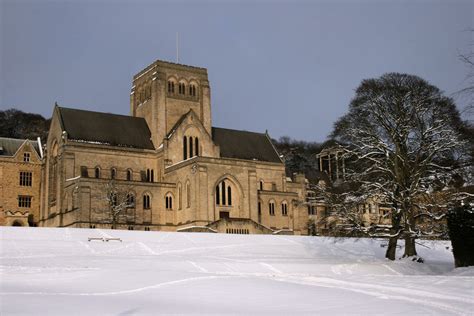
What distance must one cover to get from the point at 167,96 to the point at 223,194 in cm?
1689

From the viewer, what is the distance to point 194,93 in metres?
77.8

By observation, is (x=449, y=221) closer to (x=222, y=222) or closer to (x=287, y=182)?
(x=222, y=222)

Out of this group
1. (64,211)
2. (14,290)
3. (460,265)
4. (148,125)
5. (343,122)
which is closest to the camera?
(14,290)

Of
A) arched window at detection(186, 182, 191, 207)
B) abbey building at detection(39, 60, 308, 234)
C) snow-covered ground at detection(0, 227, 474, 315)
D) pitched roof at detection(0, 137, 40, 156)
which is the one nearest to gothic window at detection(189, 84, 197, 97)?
abbey building at detection(39, 60, 308, 234)

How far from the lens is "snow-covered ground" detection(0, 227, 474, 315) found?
49.5 ft

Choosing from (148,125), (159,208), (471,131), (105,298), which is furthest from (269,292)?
(148,125)

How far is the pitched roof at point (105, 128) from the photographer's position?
67.9 m

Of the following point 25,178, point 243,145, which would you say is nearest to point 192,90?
point 243,145

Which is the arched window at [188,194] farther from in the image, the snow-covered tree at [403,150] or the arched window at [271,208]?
the snow-covered tree at [403,150]

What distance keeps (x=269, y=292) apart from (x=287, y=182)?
61.4 metres

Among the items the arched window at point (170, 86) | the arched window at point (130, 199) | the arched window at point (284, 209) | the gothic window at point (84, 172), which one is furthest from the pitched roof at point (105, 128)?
the arched window at point (284, 209)

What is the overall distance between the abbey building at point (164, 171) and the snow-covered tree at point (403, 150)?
91.0ft

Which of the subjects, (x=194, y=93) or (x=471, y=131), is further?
(x=194, y=93)

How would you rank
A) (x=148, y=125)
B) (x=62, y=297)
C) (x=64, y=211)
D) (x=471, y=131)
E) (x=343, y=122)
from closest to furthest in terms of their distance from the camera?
(x=62, y=297), (x=471, y=131), (x=343, y=122), (x=64, y=211), (x=148, y=125)
